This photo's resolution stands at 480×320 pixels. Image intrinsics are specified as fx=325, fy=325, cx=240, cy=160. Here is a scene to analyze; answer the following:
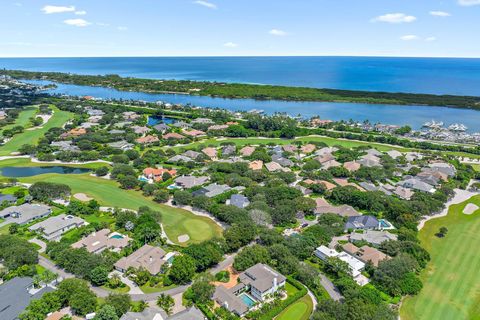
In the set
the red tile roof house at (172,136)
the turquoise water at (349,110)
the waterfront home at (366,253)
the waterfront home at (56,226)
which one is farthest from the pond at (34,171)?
the turquoise water at (349,110)

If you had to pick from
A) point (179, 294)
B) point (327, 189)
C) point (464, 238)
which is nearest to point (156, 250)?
point (179, 294)

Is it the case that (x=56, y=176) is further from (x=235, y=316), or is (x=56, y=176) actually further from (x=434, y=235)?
(x=434, y=235)

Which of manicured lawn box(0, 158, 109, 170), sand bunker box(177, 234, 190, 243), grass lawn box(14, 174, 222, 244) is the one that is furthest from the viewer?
manicured lawn box(0, 158, 109, 170)

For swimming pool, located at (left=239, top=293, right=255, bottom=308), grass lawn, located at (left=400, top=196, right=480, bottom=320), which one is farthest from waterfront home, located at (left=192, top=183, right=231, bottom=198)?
grass lawn, located at (left=400, top=196, right=480, bottom=320)

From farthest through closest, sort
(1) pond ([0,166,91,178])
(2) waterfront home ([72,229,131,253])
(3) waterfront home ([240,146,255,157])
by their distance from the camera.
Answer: (3) waterfront home ([240,146,255,157]) < (1) pond ([0,166,91,178]) < (2) waterfront home ([72,229,131,253])

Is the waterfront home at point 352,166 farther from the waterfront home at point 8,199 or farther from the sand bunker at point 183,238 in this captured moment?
the waterfront home at point 8,199

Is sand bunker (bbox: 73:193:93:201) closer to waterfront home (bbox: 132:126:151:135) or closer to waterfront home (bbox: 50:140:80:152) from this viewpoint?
waterfront home (bbox: 50:140:80:152)
